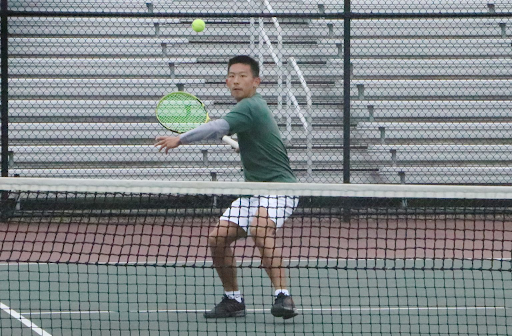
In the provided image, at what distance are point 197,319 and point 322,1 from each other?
23.8 feet

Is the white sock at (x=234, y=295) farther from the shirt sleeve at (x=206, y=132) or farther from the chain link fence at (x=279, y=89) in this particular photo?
the chain link fence at (x=279, y=89)

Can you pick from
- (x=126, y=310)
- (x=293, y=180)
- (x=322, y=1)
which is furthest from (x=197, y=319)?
(x=322, y=1)

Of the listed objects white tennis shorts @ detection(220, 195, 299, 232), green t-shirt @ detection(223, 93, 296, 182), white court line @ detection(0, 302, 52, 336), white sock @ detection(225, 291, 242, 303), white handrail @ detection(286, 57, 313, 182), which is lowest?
white court line @ detection(0, 302, 52, 336)

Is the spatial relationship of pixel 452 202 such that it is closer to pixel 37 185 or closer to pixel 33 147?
pixel 33 147

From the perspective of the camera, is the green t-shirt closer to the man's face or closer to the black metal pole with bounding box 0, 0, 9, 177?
the man's face

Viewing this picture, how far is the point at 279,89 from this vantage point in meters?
10.5

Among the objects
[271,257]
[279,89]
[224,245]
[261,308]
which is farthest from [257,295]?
[279,89]

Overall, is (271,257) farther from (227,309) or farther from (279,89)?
(279,89)

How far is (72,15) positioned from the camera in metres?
→ 8.95

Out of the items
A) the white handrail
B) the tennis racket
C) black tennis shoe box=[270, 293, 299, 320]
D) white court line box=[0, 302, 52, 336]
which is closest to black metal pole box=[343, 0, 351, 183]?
the white handrail

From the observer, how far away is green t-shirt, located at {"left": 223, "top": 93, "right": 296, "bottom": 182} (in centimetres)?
528

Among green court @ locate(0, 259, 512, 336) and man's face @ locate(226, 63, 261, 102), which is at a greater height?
man's face @ locate(226, 63, 261, 102)

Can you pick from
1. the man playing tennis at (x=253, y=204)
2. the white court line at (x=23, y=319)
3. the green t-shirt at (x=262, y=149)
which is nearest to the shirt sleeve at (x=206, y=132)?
the man playing tennis at (x=253, y=204)

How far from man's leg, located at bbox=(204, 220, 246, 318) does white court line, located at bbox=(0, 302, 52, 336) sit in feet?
3.01
